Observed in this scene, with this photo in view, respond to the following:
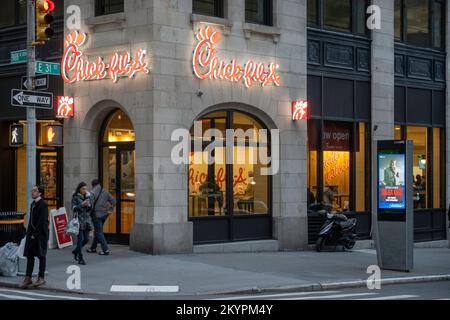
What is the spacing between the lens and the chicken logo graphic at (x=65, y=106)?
20.4 metres

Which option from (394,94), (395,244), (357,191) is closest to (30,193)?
(395,244)

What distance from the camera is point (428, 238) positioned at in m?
26.6

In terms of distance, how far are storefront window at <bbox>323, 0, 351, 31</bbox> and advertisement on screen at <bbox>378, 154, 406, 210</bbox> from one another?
6966mm

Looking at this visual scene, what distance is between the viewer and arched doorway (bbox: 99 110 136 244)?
20.2 m

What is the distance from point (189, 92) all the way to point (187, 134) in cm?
109

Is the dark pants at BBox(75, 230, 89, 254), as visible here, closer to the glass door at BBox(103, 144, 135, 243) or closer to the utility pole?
the utility pole

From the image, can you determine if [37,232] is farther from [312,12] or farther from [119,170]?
[312,12]

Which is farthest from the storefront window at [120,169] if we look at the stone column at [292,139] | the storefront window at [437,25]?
the storefront window at [437,25]

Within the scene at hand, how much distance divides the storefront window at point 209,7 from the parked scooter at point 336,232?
6.67 meters

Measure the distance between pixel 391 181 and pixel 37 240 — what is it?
8182 mm

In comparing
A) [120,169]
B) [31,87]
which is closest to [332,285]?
[120,169]

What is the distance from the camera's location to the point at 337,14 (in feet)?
77.7

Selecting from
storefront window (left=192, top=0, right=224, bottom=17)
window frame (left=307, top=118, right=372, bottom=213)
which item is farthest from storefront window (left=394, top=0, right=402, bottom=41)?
storefront window (left=192, top=0, right=224, bottom=17)
